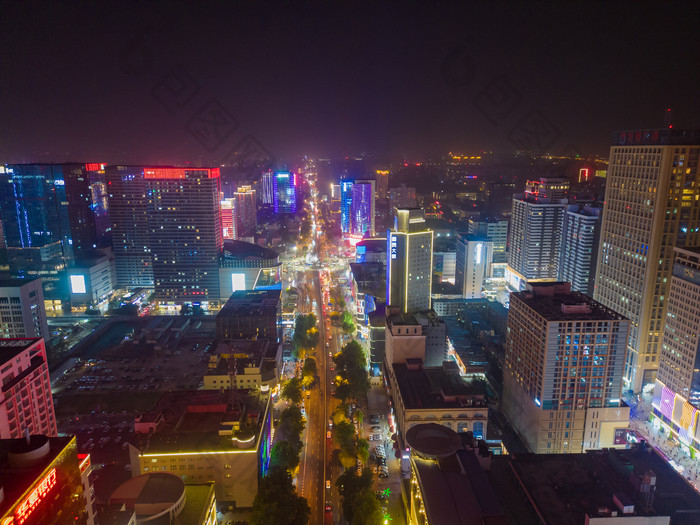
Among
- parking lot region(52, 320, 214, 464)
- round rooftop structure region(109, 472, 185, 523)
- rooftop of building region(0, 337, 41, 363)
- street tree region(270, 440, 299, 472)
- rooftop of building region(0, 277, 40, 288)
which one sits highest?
rooftop of building region(0, 337, 41, 363)

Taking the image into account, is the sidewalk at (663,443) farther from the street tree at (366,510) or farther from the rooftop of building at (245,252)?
the rooftop of building at (245,252)

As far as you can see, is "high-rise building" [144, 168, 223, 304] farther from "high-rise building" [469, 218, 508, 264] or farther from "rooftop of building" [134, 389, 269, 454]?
"high-rise building" [469, 218, 508, 264]

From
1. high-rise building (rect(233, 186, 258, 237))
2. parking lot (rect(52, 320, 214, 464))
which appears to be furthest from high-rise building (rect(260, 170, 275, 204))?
parking lot (rect(52, 320, 214, 464))

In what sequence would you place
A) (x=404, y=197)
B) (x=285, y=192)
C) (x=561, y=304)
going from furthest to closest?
(x=285, y=192)
(x=404, y=197)
(x=561, y=304)

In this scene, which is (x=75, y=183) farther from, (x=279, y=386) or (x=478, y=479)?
(x=478, y=479)

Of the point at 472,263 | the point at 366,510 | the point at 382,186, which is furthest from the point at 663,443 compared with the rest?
the point at 382,186

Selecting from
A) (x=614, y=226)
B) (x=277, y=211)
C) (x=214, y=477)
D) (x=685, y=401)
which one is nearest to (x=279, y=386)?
(x=214, y=477)

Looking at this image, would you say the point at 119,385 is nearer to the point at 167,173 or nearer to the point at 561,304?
the point at 167,173

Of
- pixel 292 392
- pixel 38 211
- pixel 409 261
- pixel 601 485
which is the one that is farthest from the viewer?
pixel 38 211
